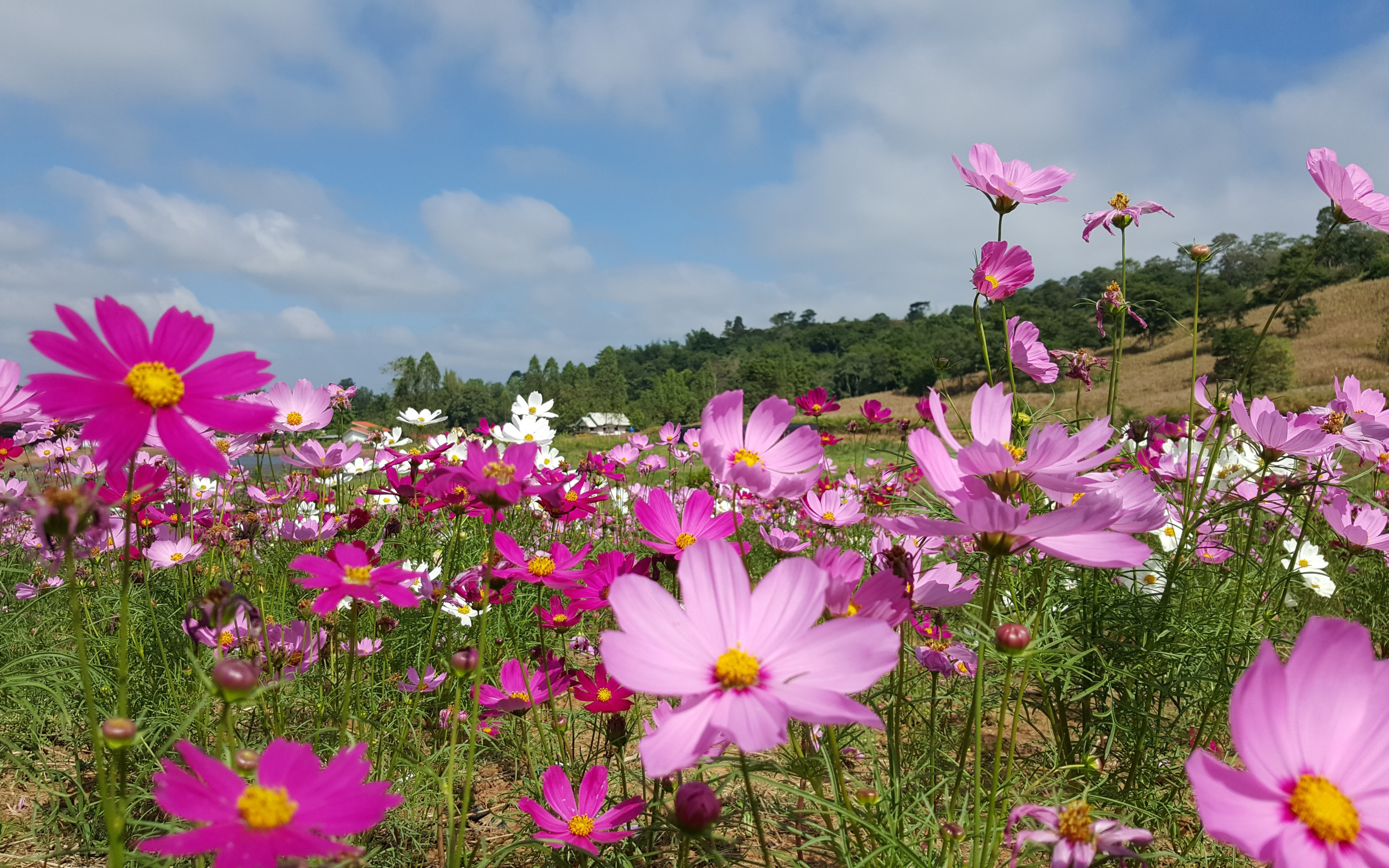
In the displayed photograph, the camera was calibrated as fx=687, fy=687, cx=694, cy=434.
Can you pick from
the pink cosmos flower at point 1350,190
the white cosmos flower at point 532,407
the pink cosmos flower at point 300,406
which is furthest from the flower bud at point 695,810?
the white cosmos flower at point 532,407

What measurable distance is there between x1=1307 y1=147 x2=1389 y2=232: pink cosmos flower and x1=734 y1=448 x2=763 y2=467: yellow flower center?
129 centimetres

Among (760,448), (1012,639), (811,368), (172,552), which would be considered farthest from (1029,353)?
(811,368)

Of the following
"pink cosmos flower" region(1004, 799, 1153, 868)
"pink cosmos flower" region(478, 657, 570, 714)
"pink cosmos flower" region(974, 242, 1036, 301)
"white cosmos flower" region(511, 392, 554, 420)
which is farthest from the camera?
"white cosmos flower" region(511, 392, 554, 420)

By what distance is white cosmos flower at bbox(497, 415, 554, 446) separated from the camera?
2.54 metres

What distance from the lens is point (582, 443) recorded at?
17172mm

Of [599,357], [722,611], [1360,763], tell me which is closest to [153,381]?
[722,611]

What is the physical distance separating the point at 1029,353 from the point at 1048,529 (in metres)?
1.03

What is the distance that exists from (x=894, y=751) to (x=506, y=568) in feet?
2.23

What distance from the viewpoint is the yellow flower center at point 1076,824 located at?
0.70m

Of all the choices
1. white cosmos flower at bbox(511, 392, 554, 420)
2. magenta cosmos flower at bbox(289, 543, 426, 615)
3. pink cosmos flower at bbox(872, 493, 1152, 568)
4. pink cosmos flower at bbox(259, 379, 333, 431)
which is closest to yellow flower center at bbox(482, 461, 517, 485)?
magenta cosmos flower at bbox(289, 543, 426, 615)

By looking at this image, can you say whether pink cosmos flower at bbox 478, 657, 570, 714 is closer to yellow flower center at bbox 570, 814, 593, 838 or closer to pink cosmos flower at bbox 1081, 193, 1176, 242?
yellow flower center at bbox 570, 814, 593, 838

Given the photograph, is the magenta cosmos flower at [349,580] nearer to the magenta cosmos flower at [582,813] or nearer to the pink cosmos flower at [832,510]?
the magenta cosmos flower at [582,813]

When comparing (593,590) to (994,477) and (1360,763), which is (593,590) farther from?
(1360,763)

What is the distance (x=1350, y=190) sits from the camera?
1.30m
